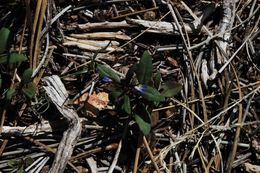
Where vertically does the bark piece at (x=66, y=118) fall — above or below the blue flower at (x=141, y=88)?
below

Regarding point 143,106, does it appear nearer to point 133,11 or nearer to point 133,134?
point 133,134

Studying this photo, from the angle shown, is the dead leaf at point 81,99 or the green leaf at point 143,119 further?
the dead leaf at point 81,99

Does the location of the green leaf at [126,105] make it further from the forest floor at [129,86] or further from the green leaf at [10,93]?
the green leaf at [10,93]

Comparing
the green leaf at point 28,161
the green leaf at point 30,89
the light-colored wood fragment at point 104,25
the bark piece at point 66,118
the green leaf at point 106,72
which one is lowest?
the green leaf at point 28,161

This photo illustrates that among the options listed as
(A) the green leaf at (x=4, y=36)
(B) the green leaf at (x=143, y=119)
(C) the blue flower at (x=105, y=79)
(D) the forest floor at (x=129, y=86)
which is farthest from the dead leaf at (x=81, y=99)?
(A) the green leaf at (x=4, y=36)
